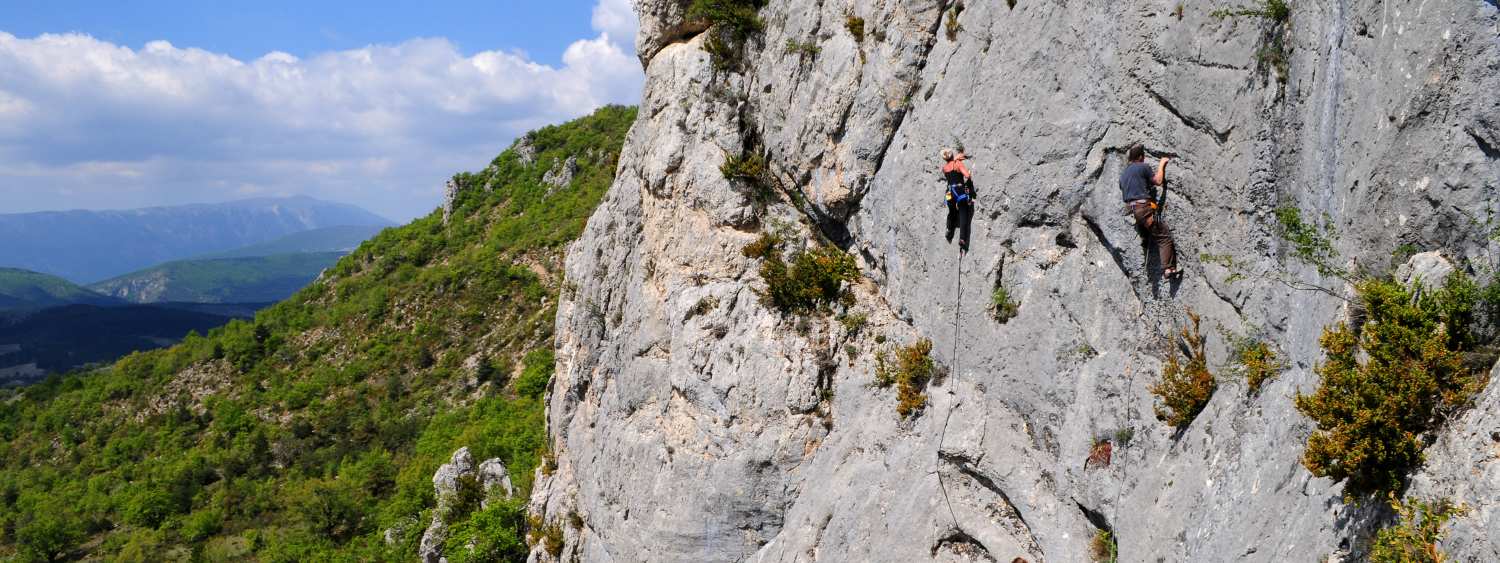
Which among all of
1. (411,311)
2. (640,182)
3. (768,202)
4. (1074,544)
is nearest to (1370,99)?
(1074,544)

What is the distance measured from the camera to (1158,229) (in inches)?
386

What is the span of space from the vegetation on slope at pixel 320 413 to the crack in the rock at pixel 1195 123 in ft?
94.8

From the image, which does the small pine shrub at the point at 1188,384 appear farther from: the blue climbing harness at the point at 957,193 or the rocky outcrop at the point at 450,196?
the rocky outcrop at the point at 450,196

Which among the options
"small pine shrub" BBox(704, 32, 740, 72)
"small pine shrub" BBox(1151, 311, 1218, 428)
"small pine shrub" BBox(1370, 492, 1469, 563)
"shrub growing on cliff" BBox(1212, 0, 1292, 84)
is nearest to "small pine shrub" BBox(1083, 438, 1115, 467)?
"small pine shrub" BBox(1151, 311, 1218, 428)

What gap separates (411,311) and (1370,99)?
197 ft

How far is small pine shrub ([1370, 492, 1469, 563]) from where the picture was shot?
20.1 ft

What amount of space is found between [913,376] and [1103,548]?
4.22 m

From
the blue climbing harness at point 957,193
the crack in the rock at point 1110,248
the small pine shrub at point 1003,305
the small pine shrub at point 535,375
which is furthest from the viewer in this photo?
the small pine shrub at point 535,375

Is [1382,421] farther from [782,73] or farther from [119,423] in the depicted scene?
[119,423]

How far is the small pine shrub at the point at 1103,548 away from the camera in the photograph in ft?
33.6

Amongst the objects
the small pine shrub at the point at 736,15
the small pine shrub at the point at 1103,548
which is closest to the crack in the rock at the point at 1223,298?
the small pine shrub at the point at 1103,548

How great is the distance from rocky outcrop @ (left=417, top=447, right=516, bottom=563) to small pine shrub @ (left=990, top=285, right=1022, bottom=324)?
24.1 m

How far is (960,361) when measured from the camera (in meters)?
13.1

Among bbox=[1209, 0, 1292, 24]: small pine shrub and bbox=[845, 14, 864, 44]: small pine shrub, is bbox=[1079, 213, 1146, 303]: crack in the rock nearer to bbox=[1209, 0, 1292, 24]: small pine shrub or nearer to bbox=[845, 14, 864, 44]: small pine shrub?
bbox=[1209, 0, 1292, 24]: small pine shrub
